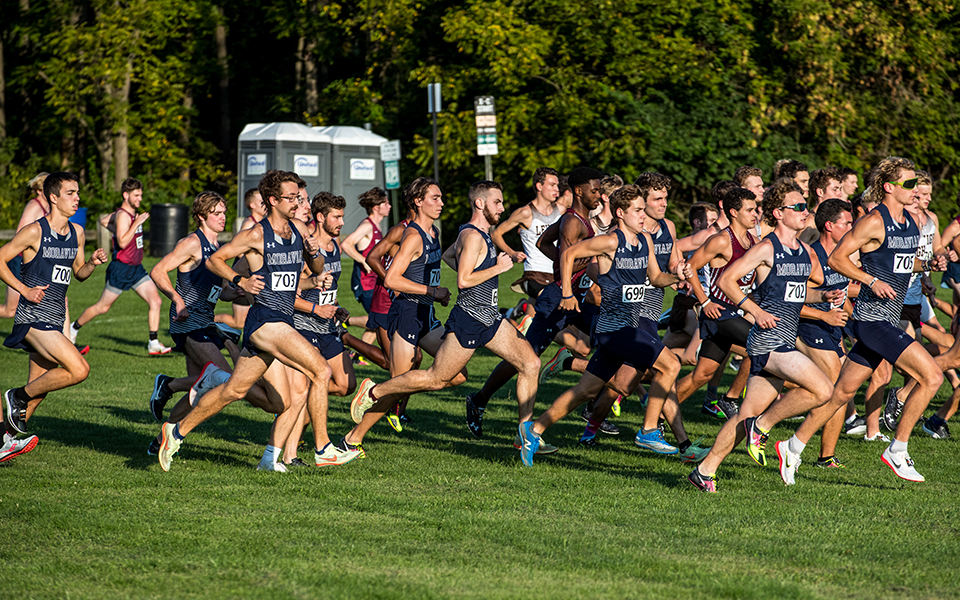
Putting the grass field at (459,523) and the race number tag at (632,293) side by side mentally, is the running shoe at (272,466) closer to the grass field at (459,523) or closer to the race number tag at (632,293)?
the grass field at (459,523)

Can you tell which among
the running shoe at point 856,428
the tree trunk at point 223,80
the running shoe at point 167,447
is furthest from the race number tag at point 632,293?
the tree trunk at point 223,80

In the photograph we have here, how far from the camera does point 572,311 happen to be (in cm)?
983

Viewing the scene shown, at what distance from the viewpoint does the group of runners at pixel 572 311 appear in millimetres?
7352

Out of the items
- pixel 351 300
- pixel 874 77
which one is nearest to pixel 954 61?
pixel 874 77

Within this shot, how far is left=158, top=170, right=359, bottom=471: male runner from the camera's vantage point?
7387 millimetres

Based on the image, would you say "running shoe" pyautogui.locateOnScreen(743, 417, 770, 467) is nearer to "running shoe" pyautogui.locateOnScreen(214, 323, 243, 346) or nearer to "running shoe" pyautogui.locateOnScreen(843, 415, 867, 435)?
"running shoe" pyautogui.locateOnScreen(843, 415, 867, 435)

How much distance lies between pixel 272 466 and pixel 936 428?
546 centimetres

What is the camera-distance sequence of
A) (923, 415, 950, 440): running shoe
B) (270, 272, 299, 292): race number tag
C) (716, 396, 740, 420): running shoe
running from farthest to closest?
(716, 396, 740, 420): running shoe, (923, 415, 950, 440): running shoe, (270, 272, 299, 292): race number tag

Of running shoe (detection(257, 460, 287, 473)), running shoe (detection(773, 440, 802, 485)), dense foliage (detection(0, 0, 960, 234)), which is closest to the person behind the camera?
running shoe (detection(773, 440, 802, 485))

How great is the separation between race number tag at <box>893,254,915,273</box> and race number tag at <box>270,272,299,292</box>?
167 inches

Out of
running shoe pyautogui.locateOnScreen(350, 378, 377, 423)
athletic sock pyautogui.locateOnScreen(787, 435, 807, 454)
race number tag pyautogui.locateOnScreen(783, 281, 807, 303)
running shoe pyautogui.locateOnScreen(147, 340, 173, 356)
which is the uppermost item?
race number tag pyautogui.locateOnScreen(783, 281, 807, 303)

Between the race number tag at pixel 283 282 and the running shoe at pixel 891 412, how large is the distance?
552 cm

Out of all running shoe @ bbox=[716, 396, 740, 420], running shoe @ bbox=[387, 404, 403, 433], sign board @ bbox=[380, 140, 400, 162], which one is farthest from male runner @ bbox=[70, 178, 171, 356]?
sign board @ bbox=[380, 140, 400, 162]

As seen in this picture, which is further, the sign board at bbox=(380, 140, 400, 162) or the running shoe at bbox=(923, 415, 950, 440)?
the sign board at bbox=(380, 140, 400, 162)
